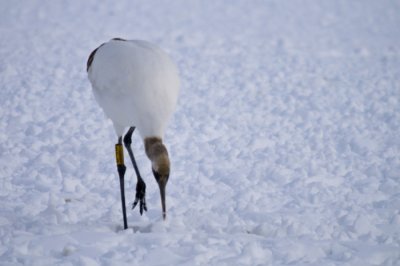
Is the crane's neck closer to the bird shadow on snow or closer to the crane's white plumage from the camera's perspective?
the crane's white plumage

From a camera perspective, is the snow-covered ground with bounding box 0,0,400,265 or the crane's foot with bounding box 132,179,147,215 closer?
the snow-covered ground with bounding box 0,0,400,265

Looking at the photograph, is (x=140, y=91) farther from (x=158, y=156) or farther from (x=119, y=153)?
(x=119, y=153)

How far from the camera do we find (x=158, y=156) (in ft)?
13.1

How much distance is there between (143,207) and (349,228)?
1.68 metres

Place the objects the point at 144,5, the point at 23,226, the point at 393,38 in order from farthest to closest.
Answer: the point at 144,5, the point at 393,38, the point at 23,226

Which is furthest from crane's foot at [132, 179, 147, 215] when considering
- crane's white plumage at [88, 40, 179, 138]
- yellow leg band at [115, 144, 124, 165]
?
crane's white plumage at [88, 40, 179, 138]

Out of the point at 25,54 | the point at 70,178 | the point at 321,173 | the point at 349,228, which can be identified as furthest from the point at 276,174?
the point at 25,54

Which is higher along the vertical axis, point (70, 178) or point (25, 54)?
point (25, 54)

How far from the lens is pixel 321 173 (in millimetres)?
5863

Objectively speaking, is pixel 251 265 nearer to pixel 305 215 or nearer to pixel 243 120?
pixel 305 215

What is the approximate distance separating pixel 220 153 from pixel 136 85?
222 cm

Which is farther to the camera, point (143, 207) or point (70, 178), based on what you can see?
point (70, 178)

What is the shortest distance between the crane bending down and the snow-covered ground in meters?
0.50

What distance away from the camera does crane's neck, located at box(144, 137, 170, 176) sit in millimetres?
3959
